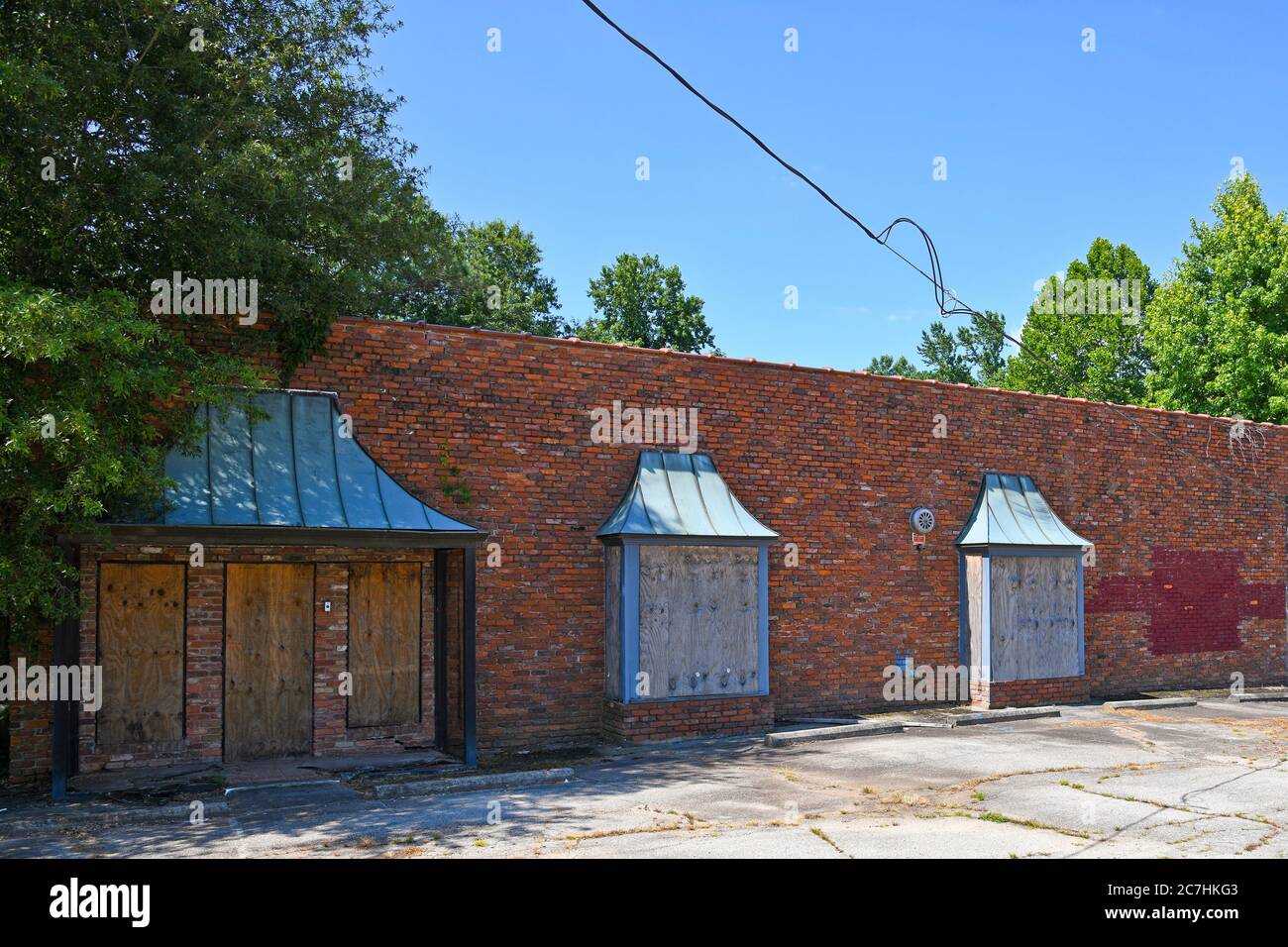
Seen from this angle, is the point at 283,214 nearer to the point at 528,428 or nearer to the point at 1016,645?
the point at 528,428

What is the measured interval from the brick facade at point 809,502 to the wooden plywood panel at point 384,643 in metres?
0.35

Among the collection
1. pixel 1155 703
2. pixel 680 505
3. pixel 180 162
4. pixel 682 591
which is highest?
pixel 180 162

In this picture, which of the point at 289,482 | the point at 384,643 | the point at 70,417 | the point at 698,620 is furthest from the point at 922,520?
the point at 70,417

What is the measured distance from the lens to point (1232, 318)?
28.9 meters

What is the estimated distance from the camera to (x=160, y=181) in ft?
30.7

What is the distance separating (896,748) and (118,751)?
26.0ft

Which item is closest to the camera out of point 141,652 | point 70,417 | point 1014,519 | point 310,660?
point 70,417

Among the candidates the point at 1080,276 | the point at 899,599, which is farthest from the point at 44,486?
the point at 1080,276

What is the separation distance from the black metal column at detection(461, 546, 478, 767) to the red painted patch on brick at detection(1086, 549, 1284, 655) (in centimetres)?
1063

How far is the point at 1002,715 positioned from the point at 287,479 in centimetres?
954

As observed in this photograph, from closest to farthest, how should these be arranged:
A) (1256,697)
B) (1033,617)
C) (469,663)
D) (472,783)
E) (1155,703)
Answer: (472,783) < (469,663) < (1033,617) < (1155,703) < (1256,697)

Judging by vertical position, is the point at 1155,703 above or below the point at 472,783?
below

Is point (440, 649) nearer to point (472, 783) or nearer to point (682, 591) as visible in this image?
Answer: point (472, 783)

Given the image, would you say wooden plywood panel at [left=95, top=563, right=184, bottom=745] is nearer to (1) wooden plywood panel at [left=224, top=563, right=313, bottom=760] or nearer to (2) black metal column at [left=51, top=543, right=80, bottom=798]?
(1) wooden plywood panel at [left=224, top=563, right=313, bottom=760]
